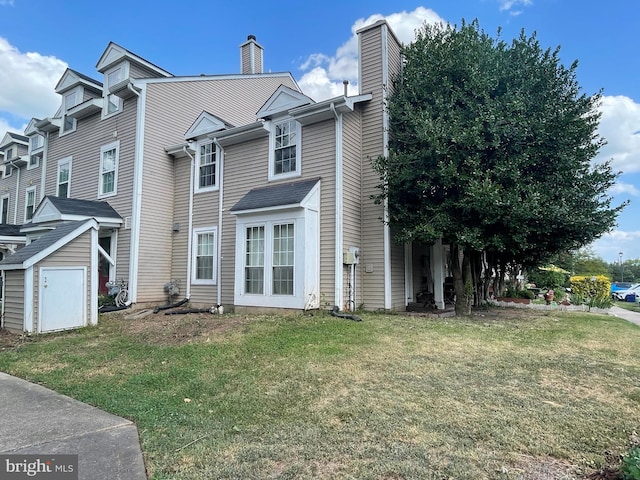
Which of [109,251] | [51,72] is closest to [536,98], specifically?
[109,251]

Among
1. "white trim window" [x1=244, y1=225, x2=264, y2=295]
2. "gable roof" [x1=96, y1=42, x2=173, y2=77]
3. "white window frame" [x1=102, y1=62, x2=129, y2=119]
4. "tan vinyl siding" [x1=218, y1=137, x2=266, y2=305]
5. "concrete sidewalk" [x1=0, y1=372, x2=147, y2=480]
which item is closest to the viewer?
"concrete sidewalk" [x1=0, y1=372, x2=147, y2=480]

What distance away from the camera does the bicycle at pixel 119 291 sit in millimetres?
11805

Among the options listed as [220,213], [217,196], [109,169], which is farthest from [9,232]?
[220,213]

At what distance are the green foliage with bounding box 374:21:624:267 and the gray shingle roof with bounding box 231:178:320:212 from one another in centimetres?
208

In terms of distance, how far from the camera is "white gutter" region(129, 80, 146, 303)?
12.1 metres

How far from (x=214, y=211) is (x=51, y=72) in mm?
15193

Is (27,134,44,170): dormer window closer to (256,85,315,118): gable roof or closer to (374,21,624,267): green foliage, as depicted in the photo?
(256,85,315,118): gable roof

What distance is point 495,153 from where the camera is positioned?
30.5 feet

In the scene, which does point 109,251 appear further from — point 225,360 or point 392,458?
point 392,458

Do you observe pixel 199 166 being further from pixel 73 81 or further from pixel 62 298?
pixel 73 81

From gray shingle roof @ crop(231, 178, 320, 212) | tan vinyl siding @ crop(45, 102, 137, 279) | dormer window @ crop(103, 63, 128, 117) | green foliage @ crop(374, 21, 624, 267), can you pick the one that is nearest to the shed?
tan vinyl siding @ crop(45, 102, 137, 279)

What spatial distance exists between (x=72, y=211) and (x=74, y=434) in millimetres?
10990

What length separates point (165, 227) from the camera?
13227mm

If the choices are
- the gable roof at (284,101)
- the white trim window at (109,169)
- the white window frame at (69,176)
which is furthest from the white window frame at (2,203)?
the gable roof at (284,101)
